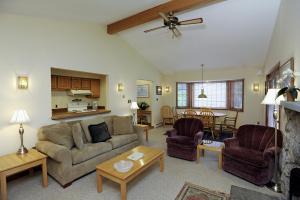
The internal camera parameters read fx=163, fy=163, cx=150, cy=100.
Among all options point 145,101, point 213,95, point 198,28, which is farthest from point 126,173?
point 213,95

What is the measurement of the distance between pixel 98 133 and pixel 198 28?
3.62 m

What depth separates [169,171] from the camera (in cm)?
321

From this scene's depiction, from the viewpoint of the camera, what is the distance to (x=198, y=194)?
2.47 metres

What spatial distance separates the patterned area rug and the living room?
10 centimetres

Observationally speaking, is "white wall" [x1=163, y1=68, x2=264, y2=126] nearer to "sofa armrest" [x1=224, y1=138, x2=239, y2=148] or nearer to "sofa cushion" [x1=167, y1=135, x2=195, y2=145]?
"sofa armrest" [x1=224, y1=138, x2=239, y2=148]

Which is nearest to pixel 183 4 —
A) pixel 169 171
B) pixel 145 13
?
pixel 145 13

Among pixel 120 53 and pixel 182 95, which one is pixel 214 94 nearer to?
pixel 182 95

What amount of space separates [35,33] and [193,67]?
5.43m

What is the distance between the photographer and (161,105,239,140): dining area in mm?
5645

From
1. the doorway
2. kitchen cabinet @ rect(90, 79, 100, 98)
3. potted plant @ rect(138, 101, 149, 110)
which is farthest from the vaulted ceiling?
potted plant @ rect(138, 101, 149, 110)

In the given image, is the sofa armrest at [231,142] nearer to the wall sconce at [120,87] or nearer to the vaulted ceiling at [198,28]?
the vaulted ceiling at [198,28]

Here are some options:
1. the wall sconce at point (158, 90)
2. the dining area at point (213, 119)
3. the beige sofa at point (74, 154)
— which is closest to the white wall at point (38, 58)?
the beige sofa at point (74, 154)

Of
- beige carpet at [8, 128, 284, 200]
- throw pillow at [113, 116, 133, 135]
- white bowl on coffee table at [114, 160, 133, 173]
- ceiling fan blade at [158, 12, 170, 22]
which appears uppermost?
ceiling fan blade at [158, 12, 170, 22]

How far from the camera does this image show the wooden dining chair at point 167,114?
24.7 feet
